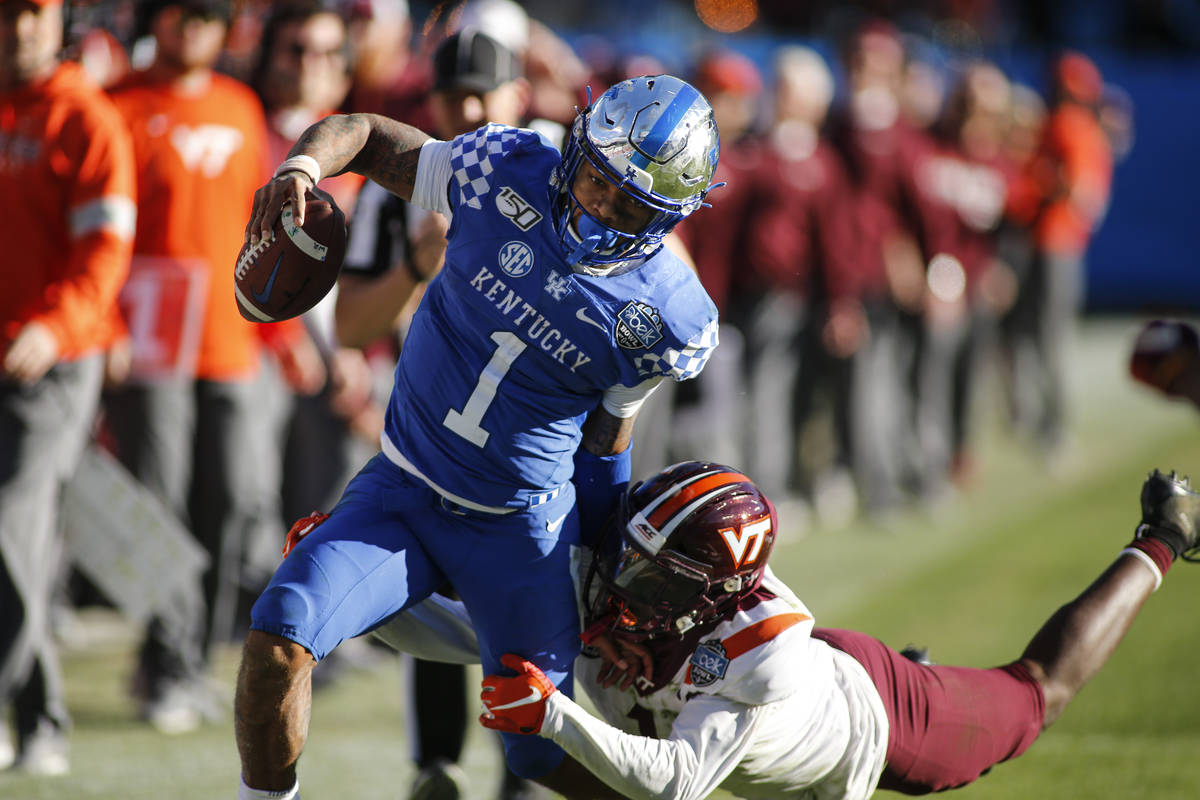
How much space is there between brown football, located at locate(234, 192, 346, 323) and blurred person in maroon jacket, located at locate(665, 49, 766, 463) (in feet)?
16.2

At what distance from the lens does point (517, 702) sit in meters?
2.82

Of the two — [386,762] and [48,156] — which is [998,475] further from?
[48,156]

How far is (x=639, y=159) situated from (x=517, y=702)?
3.79 ft

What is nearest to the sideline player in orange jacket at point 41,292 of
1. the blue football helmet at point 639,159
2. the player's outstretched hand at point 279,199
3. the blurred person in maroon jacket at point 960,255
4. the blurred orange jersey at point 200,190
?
the blurred orange jersey at point 200,190

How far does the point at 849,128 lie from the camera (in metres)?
8.76

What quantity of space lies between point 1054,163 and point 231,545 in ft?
24.7

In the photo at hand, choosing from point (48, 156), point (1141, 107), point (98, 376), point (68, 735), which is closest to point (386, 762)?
point (68, 735)

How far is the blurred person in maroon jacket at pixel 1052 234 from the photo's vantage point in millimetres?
10125

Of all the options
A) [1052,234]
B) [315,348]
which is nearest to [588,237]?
[315,348]

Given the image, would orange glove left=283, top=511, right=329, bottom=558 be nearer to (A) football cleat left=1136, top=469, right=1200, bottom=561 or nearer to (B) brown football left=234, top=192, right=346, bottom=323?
(B) brown football left=234, top=192, right=346, bottom=323

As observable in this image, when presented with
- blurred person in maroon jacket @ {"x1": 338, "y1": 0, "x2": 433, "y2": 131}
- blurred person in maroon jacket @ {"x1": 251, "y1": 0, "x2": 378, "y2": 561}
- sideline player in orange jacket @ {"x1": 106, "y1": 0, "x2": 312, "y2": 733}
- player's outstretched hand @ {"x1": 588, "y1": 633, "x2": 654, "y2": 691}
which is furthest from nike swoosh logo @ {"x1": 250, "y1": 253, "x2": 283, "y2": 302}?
blurred person in maroon jacket @ {"x1": 338, "y1": 0, "x2": 433, "y2": 131}

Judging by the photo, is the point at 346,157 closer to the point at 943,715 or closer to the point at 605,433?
the point at 605,433

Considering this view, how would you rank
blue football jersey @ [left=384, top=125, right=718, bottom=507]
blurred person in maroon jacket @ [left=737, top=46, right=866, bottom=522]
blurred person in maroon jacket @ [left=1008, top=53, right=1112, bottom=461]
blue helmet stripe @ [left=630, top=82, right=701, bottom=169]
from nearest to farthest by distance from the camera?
blue helmet stripe @ [left=630, top=82, right=701, bottom=169], blue football jersey @ [left=384, top=125, right=718, bottom=507], blurred person in maroon jacket @ [left=737, top=46, right=866, bottom=522], blurred person in maroon jacket @ [left=1008, top=53, right=1112, bottom=461]

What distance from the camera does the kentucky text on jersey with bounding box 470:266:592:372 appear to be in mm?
3023
